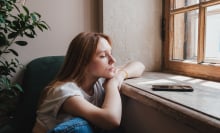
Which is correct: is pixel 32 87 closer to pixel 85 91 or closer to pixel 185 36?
pixel 85 91

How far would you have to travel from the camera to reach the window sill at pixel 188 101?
2.32ft

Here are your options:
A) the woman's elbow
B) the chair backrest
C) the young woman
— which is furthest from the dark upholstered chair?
the woman's elbow

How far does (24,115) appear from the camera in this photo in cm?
136

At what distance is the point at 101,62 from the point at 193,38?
0.65 m

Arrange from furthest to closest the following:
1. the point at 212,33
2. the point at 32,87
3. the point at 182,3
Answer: the point at 182,3 < the point at 32,87 < the point at 212,33

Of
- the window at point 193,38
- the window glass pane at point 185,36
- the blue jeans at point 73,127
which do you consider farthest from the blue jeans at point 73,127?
the window glass pane at point 185,36

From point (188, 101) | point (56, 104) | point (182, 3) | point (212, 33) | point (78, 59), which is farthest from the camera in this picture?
point (182, 3)

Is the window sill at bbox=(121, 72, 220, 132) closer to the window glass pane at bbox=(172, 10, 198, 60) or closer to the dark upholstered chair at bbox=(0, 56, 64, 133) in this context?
the window glass pane at bbox=(172, 10, 198, 60)

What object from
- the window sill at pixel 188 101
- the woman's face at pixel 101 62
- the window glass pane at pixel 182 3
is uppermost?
the window glass pane at pixel 182 3

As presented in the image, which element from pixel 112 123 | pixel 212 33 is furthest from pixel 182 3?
pixel 112 123

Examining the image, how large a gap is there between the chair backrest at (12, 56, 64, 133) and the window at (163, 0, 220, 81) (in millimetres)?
739

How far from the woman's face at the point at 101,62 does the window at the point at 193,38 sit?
536 millimetres

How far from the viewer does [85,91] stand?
1141 millimetres

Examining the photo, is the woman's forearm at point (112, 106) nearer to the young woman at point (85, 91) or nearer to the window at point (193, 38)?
the young woman at point (85, 91)
